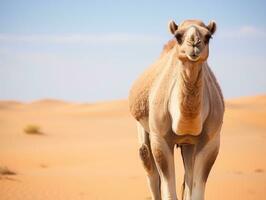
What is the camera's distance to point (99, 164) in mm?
17656

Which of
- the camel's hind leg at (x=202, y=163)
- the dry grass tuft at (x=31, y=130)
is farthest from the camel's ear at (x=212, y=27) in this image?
the dry grass tuft at (x=31, y=130)

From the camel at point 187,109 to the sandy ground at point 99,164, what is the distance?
6665 mm

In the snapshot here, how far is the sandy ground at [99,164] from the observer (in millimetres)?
12055

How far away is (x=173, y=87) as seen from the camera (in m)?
4.55

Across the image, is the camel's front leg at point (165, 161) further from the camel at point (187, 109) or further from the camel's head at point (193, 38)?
the camel's head at point (193, 38)

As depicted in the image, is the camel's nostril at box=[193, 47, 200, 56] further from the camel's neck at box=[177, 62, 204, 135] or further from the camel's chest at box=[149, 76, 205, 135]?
the camel's chest at box=[149, 76, 205, 135]

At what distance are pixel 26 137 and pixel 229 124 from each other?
1308 cm

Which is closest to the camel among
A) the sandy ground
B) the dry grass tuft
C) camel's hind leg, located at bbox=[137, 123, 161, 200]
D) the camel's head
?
the camel's head

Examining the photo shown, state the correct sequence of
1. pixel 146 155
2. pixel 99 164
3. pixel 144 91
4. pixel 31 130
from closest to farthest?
1. pixel 144 91
2. pixel 146 155
3. pixel 99 164
4. pixel 31 130

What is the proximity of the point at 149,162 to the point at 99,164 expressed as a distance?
40.1ft

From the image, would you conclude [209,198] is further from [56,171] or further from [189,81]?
[189,81]

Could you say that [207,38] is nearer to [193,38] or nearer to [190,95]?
[193,38]

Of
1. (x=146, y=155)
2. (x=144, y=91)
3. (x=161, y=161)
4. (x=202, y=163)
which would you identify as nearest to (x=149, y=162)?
(x=146, y=155)

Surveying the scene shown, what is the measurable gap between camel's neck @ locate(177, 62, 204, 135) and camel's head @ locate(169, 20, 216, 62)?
12 centimetres
